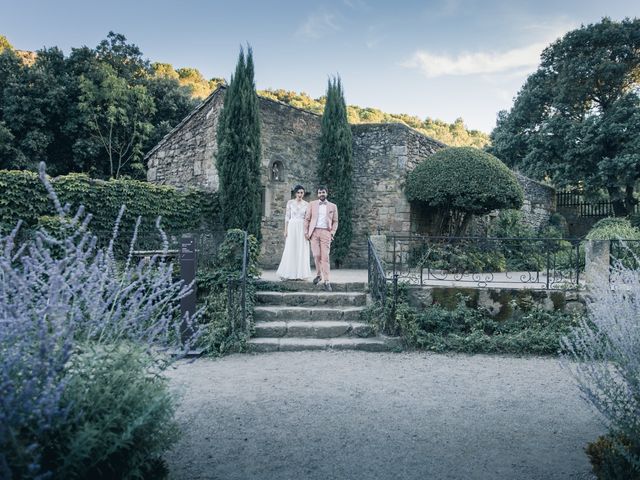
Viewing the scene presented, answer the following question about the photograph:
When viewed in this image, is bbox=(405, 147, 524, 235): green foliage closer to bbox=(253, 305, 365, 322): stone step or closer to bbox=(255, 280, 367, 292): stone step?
bbox=(255, 280, 367, 292): stone step

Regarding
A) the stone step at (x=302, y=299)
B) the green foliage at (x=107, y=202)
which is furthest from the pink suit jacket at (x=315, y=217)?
the green foliage at (x=107, y=202)

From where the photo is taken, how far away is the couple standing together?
7.79m

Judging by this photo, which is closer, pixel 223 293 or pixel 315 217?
pixel 223 293

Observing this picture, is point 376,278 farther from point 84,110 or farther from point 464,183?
point 84,110

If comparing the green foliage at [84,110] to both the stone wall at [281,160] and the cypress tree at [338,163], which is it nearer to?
the stone wall at [281,160]

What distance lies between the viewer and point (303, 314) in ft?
23.1

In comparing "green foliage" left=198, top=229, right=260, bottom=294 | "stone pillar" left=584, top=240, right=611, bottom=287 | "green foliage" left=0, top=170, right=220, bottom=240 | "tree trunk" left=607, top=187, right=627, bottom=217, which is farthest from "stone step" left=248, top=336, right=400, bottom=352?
"tree trunk" left=607, top=187, right=627, bottom=217

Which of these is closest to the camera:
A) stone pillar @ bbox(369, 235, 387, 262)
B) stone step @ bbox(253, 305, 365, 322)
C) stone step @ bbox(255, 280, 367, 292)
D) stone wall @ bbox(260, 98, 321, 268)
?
stone step @ bbox(253, 305, 365, 322)

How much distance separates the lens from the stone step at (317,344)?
6246mm

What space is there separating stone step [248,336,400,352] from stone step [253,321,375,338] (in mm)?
176

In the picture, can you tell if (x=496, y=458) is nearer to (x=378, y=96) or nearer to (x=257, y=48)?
(x=257, y=48)

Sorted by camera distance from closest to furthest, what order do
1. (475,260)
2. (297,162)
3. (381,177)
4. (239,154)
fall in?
(475,260) < (239,154) < (297,162) < (381,177)

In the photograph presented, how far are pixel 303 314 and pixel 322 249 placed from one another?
4.22 feet

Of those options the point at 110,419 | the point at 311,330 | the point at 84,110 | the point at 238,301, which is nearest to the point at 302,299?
the point at 311,330
